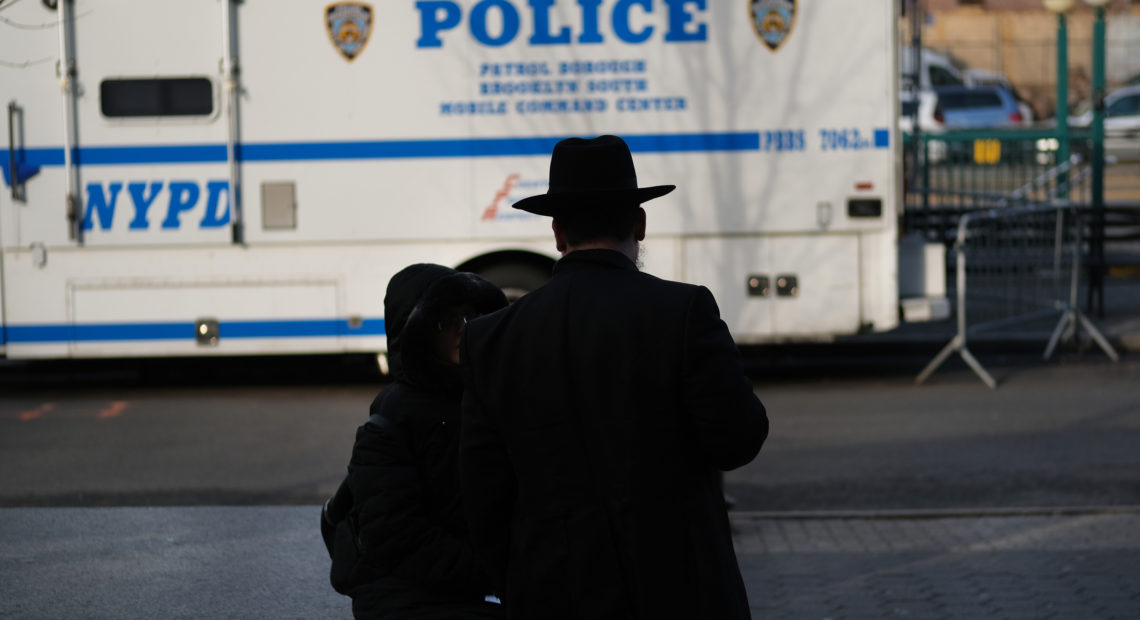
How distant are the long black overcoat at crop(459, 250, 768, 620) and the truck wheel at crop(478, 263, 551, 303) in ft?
23.9

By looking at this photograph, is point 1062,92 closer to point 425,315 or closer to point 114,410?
point 114,410

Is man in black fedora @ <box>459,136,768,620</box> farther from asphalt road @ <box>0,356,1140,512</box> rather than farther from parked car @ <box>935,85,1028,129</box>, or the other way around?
parked car @ <box>935,85,1028,129</box>

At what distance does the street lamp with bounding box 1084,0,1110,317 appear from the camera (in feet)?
45.2

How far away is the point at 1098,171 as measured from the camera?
1445 cm

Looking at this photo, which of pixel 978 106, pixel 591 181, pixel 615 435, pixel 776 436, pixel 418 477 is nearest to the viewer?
pixel 615 435

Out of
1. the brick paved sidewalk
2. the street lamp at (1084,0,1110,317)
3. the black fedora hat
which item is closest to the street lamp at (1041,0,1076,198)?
the street lamp at (1084,0,1110,317)

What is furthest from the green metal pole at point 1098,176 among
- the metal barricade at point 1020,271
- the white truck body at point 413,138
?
the white truck body at point 413,138

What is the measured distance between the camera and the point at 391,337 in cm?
328

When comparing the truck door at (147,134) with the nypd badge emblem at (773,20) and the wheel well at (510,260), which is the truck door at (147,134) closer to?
the wheel well at (510,260)

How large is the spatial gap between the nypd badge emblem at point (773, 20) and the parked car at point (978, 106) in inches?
822

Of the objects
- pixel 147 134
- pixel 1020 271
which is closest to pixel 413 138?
pixel 147 134

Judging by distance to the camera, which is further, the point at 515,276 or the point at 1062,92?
the point at 1062,92

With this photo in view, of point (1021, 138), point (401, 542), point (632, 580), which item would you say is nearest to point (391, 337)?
point (401, 542)

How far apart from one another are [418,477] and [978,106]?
29158 millimetres
